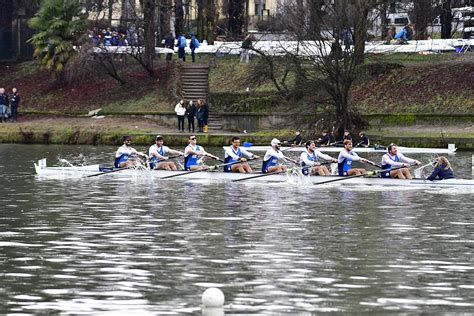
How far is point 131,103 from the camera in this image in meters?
61.3

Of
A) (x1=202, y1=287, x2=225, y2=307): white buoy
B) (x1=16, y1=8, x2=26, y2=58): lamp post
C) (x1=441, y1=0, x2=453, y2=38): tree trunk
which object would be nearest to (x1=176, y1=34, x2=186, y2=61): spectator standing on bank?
(x1=441, y1=0, x2=453, y2=38): tree trunk

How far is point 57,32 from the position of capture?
6406cm

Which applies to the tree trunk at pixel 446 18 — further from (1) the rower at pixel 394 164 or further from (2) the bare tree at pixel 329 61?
(1) the rower at pixel 394 164

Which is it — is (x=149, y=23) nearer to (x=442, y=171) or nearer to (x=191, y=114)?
(x=191, y=114)

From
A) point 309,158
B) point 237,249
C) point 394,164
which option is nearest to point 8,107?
point 309,158

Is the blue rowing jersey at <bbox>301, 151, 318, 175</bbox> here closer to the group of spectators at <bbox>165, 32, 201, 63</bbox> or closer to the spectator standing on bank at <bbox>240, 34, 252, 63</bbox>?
the spectator standing on bank at <bbox>240, 34, 252, 63</bbox>

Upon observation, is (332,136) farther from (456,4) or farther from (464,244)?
(464,244)

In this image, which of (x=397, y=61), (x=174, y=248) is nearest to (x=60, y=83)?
(x=397, y=61)

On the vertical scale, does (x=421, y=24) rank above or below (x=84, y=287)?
above

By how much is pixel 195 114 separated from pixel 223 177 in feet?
55.7

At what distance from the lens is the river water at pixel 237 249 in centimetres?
1894

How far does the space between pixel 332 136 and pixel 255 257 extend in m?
26.4

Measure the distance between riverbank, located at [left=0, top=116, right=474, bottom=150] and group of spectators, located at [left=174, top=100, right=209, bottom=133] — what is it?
1.71 feet

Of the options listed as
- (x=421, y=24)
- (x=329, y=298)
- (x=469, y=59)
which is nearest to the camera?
(x=329, y=298)
